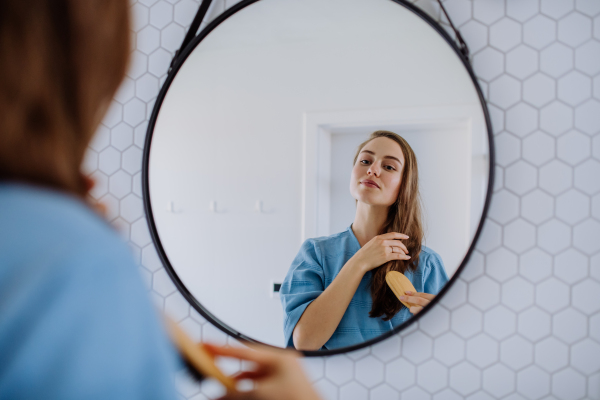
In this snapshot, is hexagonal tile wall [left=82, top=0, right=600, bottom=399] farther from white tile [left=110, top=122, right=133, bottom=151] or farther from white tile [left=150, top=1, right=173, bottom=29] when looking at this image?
white tile [left=110, top=122, right=133, bottom=151]

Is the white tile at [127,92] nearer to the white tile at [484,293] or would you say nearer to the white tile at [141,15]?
the white tile at [141,15]

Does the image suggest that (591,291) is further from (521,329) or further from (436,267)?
(436,267)

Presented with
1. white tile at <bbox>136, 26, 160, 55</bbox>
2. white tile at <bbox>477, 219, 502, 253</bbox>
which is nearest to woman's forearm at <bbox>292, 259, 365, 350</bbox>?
white tile at <bbox>477, 219, 502, 253</bbox>

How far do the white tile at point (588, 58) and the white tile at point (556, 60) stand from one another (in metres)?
0.01

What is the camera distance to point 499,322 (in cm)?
67

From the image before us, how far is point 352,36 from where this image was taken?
0.70 meters

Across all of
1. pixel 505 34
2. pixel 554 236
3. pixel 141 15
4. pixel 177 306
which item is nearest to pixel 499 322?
pixel 554 236

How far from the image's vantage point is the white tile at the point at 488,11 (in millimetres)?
688

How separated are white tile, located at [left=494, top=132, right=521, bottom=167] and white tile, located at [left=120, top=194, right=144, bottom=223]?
73cm

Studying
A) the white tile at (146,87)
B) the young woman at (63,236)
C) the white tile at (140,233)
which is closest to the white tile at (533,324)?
the young woman at (63,236)

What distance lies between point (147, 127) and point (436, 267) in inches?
25.5

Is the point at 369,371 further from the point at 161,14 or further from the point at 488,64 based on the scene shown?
the point at 161,14

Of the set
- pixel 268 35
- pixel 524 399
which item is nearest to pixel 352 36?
pixel 268 35

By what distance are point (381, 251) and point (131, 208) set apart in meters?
0.56
